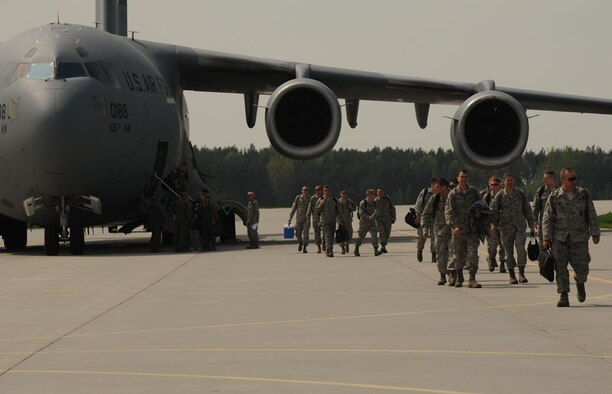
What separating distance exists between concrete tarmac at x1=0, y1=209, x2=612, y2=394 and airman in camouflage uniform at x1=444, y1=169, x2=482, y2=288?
43 cm

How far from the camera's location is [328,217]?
22500 mm

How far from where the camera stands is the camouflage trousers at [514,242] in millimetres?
15539

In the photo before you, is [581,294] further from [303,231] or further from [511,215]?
[303,231]

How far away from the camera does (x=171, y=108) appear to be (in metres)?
25.0

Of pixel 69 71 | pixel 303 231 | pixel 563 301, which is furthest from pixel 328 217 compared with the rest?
pixel 563 301

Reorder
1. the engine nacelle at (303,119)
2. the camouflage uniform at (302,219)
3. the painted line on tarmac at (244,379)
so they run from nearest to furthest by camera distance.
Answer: the painted line on tarmac at (244,379), the camouflage uniform at (302,219), the engine nacelle at (303,119)

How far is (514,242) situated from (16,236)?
1406 cm

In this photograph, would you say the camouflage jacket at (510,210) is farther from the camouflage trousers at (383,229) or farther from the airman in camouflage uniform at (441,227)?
the camouflage trousers at (383,229)

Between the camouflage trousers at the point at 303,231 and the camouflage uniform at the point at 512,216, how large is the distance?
7842 mm

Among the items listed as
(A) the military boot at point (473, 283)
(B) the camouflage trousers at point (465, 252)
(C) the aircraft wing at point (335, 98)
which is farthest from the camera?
(C) the aircraft wing at point (335, 98)

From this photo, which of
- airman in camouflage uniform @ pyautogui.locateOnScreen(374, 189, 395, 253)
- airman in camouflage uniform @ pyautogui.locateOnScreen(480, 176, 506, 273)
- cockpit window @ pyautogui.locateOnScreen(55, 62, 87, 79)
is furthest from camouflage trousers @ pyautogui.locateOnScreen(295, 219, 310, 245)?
airman in camouflage uniform @ pyautogui.locateOnScreen(480, 176, 506, 273)

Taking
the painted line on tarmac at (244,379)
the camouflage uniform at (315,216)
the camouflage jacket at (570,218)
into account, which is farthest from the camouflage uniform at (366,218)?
the painted line on tarmac at (244,379)

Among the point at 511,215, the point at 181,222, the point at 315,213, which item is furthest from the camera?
the point at 181,222

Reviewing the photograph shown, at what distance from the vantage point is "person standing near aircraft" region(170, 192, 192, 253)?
80.0ft
